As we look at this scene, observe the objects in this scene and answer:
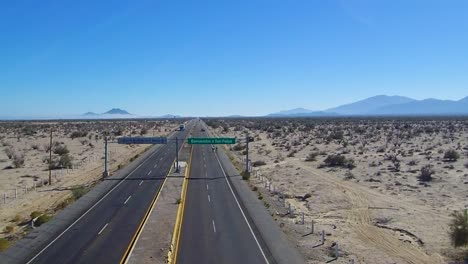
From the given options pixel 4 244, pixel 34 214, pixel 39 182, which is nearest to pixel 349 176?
pixel 34 214

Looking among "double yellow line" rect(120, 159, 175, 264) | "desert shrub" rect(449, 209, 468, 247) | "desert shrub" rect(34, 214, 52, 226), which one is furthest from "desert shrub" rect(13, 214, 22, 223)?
"desert shrub" rect(449, 209, 468, 247)

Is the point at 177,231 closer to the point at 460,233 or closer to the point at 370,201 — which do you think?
the point at 460,233

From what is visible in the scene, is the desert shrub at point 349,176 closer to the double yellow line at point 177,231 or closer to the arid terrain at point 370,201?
the arid terrain at point 370,201

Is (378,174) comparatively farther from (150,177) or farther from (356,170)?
(150,177)

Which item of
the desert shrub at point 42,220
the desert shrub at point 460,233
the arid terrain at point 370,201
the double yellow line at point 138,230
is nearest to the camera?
the double yellow line at point 138,230

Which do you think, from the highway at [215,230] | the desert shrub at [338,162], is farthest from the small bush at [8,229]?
the desert shrub at [338,162]

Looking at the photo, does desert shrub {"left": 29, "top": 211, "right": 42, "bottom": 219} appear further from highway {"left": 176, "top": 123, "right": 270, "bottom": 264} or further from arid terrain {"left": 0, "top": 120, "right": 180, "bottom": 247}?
highway {"left": 176, "top": 123, "right": 270, "bottom": 264}
